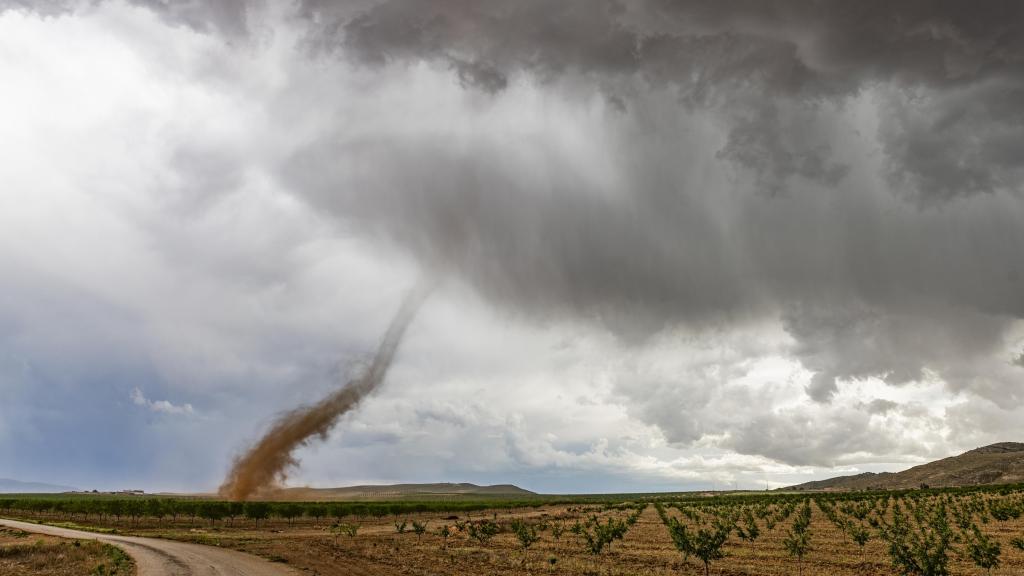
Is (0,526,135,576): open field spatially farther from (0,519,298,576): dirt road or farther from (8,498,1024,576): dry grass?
(8,498,1024,576): dry grass

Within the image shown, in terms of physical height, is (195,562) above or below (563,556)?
above

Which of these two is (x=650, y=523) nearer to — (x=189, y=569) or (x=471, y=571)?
(x=471, y=571)

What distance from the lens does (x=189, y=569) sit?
44.5 m

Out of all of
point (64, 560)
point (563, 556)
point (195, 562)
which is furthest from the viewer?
point (563, 556)

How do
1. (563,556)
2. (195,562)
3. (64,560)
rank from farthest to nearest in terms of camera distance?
(563,556) → (195,562) → (64,560)

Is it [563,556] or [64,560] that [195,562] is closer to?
[64,560]

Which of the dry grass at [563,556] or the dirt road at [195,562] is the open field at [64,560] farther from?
the dry grass at [563,556]

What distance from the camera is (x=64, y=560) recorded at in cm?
Answer: 4756

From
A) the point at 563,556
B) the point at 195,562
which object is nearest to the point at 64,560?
the point at 195,562

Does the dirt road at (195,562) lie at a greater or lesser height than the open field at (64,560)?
lesser

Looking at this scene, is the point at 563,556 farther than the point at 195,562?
Yes

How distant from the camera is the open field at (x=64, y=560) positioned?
41922 mm

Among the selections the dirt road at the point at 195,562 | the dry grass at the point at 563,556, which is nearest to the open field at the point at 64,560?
the dirt road at the point at 195,562

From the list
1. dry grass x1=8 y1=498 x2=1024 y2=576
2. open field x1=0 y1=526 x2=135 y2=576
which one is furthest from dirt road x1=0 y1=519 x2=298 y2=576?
dry grass x1=8 y1=498 x2=1024 y2=576
